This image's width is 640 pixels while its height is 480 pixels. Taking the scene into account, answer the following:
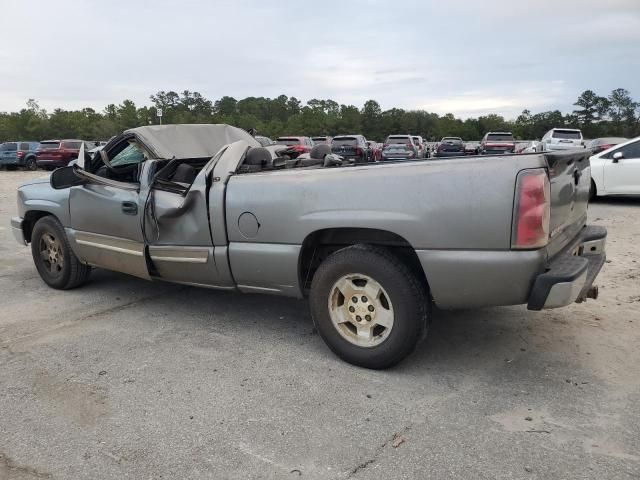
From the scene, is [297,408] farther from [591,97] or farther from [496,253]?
[591,97]

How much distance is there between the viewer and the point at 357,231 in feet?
11.8

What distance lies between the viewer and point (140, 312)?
15.9 ft

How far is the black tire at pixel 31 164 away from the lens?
97.8 ft

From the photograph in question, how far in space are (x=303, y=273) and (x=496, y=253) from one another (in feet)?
4.60

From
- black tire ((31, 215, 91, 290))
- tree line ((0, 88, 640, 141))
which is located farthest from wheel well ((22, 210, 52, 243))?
tree line ((0, 88, 640, 141))

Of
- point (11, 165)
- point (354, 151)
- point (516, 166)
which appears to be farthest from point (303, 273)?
point (11, 165)

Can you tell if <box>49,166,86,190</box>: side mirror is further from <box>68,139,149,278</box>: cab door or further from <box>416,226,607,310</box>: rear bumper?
<box>416,226,607,310</box>: rear bumper

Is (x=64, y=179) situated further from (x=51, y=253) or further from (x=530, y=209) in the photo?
(x=530, y=209)

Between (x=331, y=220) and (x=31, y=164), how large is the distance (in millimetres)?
31409

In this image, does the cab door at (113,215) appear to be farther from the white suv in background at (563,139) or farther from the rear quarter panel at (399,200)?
the white suv in background at (563,139)

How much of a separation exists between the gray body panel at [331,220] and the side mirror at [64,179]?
156 mm

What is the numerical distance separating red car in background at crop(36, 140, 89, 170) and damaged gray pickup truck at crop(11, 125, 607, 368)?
79.4 feet

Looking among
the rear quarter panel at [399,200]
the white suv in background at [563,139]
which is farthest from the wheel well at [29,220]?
the white suv in background at [563,139]

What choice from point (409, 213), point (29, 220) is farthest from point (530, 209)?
point (29, 220)
